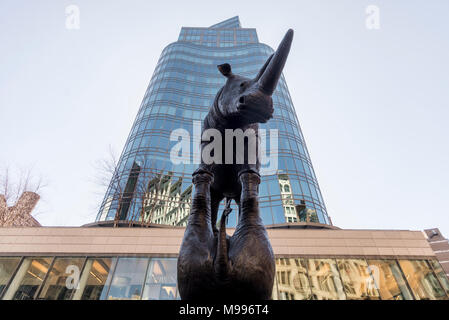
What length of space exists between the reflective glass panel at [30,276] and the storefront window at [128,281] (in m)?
2.99

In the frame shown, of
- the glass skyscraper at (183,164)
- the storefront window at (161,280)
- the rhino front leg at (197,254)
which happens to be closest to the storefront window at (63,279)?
the storefront window at (161,280)

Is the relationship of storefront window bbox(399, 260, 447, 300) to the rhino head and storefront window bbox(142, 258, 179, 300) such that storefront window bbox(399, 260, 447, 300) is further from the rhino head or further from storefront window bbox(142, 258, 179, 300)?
the rhino head

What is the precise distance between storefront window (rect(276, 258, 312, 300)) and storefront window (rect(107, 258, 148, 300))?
5.70 m

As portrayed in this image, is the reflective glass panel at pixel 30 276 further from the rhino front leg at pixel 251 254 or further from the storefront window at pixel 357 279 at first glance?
the storefront window at pixel 357 279

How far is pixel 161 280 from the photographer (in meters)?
10.2

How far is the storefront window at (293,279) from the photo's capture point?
10047 millimetres

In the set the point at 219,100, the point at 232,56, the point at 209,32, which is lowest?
the point at 219,100

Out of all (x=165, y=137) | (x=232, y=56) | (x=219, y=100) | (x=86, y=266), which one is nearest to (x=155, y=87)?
(x=165, y=137)

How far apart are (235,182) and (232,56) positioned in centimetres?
3806

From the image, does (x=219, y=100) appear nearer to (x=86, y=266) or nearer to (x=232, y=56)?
(x=86, y=266)

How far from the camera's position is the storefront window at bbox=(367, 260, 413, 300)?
404 inches

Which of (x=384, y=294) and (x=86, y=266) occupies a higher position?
(x=86, y=266)

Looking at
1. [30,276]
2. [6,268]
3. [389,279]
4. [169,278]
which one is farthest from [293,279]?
[6,268]
